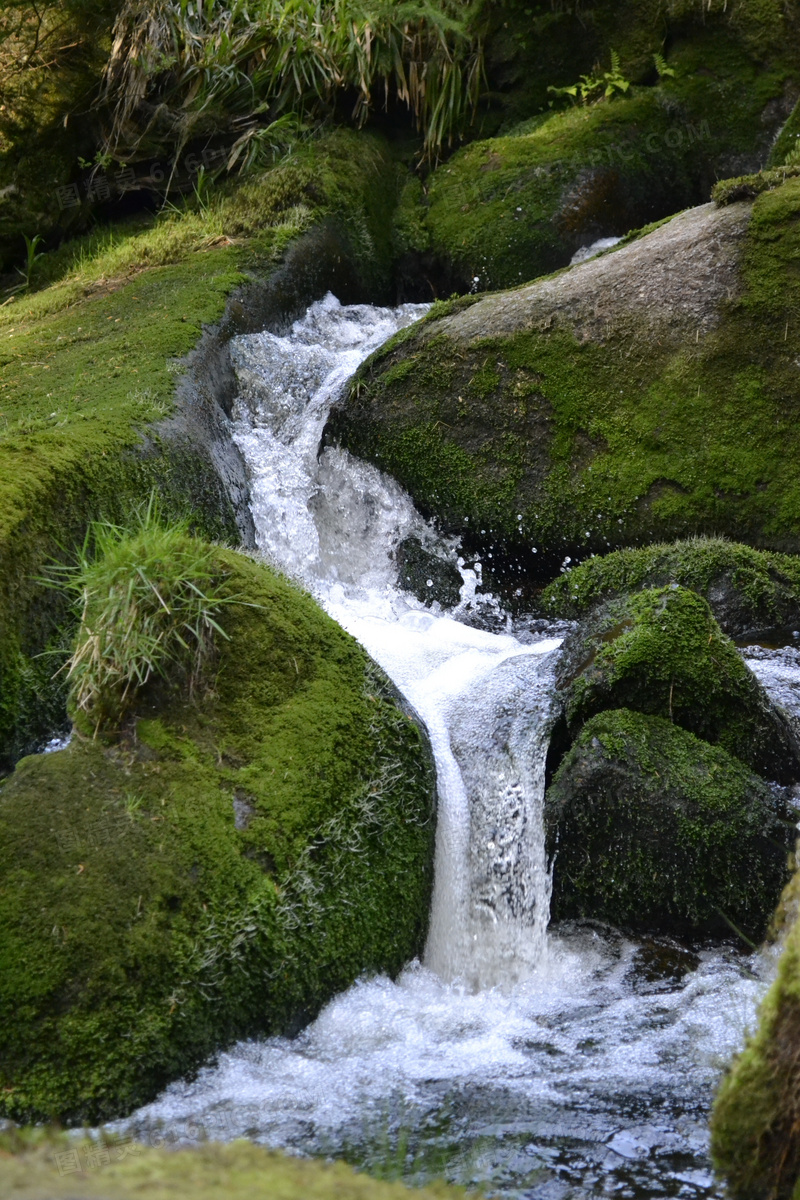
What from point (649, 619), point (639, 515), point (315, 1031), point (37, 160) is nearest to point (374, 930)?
point (315, 1031)

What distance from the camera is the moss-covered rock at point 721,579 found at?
5.59 metres

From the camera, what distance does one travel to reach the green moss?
1.76m

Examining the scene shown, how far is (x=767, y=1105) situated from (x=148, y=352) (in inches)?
219

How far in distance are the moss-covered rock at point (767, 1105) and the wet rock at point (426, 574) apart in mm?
4176

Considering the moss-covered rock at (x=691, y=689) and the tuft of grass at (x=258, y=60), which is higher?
the tuft of grass at (x=258, y=60)

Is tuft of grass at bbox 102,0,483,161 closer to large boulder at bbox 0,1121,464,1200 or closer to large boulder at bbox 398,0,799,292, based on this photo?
large boulder at bbox 398,0,799,292

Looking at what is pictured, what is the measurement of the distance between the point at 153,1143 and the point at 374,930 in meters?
1.13

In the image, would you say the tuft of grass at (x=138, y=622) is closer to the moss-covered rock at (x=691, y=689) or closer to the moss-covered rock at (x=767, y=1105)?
the moss-covered rock at (x=691, y=689)

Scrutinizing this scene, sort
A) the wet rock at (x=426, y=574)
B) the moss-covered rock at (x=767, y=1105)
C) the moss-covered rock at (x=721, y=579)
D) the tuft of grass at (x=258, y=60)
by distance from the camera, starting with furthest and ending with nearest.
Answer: the tuft of grass at (x=258, y=60), the wet rock at (x=426, y=574), the moss-covered rock at (x=721, y=579), the moss-covered rock at (x=767, y=1105)

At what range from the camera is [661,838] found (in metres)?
4.21

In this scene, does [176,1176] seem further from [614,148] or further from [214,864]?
[614,148]

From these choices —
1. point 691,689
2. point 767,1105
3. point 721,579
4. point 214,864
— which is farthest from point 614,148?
point 767,1105

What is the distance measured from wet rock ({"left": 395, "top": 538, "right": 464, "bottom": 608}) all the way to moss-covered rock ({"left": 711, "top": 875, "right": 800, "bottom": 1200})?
13.7ft

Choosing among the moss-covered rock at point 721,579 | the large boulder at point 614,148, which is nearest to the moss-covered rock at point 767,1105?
the moss-covered rock at point 721,579
